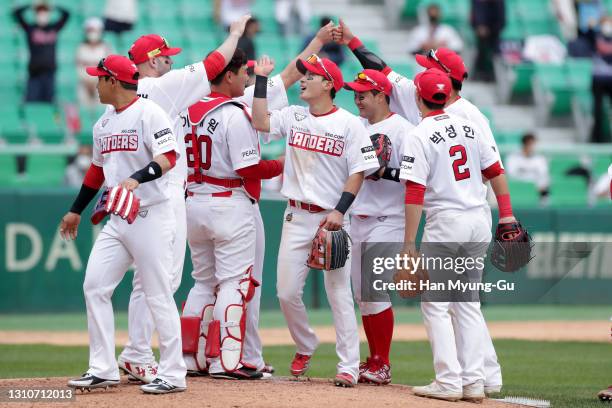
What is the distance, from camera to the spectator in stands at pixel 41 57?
15469mm

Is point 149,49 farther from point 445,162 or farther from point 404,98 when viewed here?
point 445,162

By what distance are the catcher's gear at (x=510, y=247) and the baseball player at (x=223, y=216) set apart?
1601 millimetres

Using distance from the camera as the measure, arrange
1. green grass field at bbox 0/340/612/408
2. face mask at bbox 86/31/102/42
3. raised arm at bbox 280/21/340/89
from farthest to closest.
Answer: face mask at bbox 86/31/102/42
green grass field at bbox 0/340/612/408
raised arm at bbox 280/21/340/89

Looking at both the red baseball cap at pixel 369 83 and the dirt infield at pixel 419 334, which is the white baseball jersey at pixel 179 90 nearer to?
the red baseball cap at pixel 369 83

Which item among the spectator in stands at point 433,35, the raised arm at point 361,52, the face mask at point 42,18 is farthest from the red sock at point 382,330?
the spectator in stands at point 433,35

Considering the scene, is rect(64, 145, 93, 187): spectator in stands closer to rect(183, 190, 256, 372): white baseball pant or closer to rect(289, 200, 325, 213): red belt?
rect(183, 190, 256, 372): white baseball pant

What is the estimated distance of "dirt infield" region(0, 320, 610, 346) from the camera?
12102 mm

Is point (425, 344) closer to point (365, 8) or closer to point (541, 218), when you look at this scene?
point (541, 218)

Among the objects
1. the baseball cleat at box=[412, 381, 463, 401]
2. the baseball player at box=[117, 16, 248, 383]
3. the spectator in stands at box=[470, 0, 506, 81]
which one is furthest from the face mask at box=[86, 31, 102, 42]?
the baseball cleat at box=[412, 381, 463, 401]

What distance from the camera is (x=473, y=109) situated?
824cm

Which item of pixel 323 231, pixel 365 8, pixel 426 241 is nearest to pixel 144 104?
pixel 323 231

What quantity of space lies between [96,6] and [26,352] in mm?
8316

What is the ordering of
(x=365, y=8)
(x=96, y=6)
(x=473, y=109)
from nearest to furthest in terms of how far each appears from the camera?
(x=473, y=109), (x=96, y=6), (x=365, y=8)

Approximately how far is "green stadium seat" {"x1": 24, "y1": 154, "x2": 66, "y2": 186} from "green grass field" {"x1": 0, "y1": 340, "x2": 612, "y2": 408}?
2680mm
